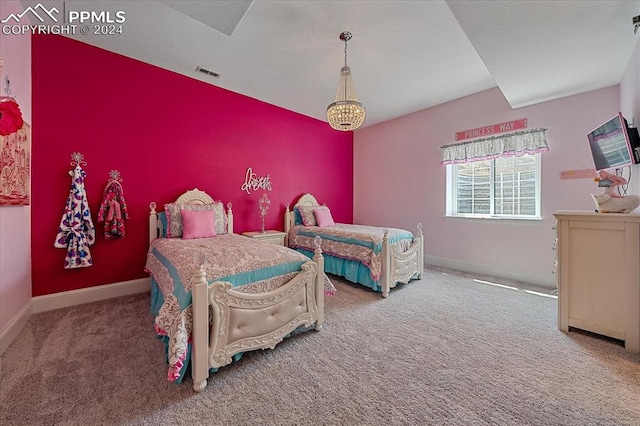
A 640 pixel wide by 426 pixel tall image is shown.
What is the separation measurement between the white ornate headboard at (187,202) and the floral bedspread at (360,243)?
120cm

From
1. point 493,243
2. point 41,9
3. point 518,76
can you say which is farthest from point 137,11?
point 493,243

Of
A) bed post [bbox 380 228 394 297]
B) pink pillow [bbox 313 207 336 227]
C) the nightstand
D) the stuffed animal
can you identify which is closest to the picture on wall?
the nightstand

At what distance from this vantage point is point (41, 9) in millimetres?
2211

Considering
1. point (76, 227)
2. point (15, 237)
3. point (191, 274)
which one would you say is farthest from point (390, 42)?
point (15, 237)

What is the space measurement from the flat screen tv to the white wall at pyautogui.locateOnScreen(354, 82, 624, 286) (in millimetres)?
772

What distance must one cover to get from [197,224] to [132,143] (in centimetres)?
130

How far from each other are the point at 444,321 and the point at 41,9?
185 inches

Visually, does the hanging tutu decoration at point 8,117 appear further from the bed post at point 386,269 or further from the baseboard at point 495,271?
the baseboard at point 495,271

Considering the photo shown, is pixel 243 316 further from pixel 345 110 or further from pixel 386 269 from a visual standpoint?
pixel 345 110

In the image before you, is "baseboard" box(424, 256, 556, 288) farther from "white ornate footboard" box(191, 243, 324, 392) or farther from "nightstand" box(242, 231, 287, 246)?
"white ornate footboard" box(191, 243, 324, 392)

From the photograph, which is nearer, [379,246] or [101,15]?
[101,15]

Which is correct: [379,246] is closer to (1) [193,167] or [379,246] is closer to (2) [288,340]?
(2) [288,340]

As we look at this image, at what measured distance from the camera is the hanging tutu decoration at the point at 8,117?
1.18 m

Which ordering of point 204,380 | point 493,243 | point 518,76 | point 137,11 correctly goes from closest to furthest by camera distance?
point 204,380 < point 137,11 < point 518,76 < point 493,243
